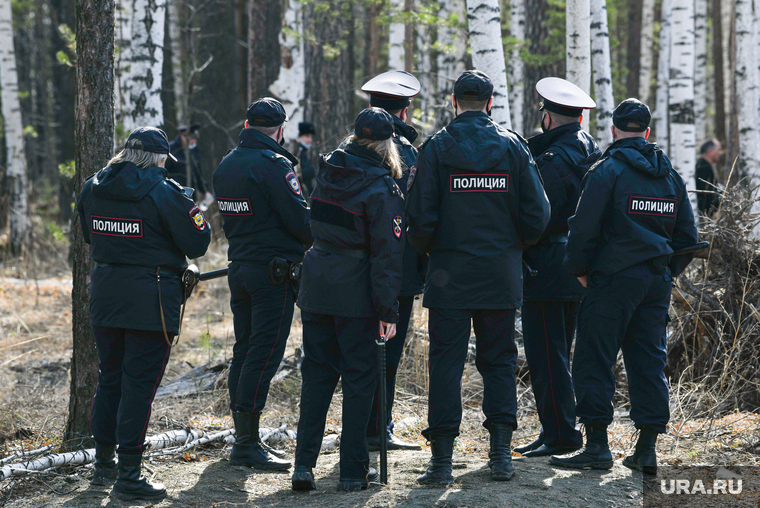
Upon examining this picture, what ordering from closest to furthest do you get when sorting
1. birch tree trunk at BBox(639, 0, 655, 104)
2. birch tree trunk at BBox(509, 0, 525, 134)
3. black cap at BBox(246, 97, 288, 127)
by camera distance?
black cap at BBox(246, 97, 288, 127), birch tree trunk at BBox(509, 0, 525, 134), birch tree trunk at BBox(639, 0, 655, 104)

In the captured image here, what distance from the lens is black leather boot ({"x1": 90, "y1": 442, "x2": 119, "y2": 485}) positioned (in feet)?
14.3

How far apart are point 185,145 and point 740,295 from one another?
368 inches

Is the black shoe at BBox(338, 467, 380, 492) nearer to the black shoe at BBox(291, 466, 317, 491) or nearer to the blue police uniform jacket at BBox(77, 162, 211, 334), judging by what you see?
the black shoe at BBox(291, 466, 317, 491)

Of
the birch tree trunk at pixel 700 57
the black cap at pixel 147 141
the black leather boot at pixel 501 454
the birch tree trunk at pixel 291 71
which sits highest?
the birch tree trunk at pixel 700 57

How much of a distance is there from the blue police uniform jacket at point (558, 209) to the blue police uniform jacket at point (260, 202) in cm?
151

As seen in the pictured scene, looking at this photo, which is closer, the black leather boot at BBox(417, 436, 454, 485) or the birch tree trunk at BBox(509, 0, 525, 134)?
the black leather boot at BBox(417, 436, 454, 485)

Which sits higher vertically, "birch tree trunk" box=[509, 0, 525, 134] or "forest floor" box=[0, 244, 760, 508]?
"birch tree trunk" box=[509, 0, 525, 134]

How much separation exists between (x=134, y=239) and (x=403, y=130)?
1.90 metres

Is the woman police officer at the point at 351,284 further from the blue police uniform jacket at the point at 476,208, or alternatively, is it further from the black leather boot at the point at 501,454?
the black leather boot at the point at 501,454

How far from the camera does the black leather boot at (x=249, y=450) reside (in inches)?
186

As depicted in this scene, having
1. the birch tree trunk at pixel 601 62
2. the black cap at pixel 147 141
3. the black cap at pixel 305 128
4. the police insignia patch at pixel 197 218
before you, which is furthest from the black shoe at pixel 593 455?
the black cap at pixel 305 128

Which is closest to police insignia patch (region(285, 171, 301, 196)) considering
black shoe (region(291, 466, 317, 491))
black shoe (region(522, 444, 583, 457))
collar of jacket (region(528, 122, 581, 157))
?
collar of jacket (region(528, 122, 581, 157))

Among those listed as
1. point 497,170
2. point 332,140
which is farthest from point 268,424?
point 332,140

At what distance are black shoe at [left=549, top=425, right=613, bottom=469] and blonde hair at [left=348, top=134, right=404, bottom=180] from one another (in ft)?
6.47
